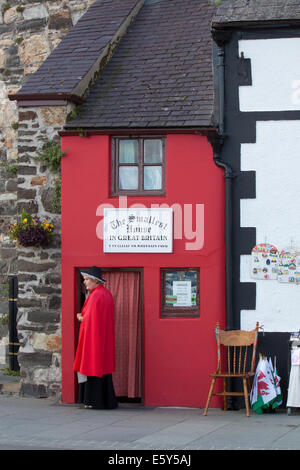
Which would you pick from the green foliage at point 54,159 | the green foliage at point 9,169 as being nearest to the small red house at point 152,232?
the green foliage at point 54,159

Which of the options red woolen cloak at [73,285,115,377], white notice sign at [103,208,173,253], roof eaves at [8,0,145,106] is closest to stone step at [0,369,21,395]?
red woolen cloak at [73,285,115,377]

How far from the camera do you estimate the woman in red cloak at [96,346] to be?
12922mm

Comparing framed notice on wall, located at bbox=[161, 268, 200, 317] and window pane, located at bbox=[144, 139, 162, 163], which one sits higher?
window pane, located at bbox=[144, 139, 162, 163]

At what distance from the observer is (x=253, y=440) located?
10250 mm

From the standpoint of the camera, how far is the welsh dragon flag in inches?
498

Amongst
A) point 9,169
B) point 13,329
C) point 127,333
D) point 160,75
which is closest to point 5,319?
point 13,329

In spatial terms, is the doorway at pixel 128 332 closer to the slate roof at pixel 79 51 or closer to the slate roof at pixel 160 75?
the slate roof at pixel 160 75

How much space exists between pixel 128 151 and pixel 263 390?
4012 mm

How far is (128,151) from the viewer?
1393 centimetres

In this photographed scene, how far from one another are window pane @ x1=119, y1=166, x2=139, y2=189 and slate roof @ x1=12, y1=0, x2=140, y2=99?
134 cm

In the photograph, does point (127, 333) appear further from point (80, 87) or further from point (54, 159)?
point (80, 87)

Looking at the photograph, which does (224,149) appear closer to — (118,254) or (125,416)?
(118,254)

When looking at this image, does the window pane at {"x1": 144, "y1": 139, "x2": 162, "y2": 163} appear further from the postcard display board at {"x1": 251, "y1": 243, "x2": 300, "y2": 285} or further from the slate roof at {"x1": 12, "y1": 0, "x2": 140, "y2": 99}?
the postcard display board at {"x1": 251, "y1": 243, "x2": 300, "y2": 285}

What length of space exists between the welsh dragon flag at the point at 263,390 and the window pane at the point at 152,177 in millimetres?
3048
